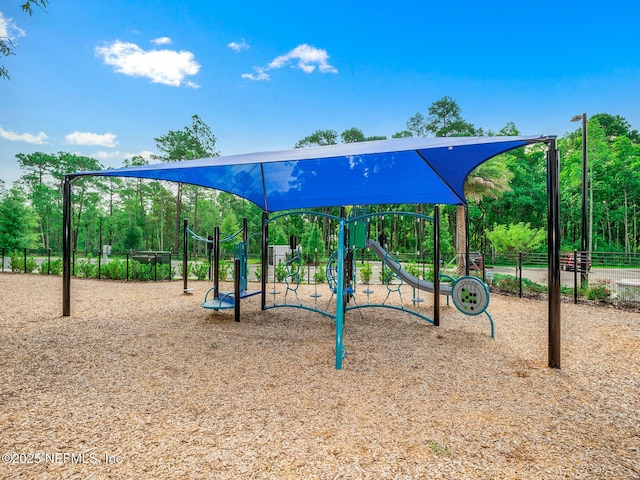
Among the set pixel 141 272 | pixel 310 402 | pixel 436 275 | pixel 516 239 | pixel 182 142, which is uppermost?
pixel 182 142

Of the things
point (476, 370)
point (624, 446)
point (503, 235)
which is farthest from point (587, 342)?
point (503, 235)

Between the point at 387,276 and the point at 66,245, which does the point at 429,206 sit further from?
the point at 66,245

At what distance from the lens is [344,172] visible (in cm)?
616

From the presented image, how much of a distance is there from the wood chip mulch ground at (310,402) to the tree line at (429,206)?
65.2ft

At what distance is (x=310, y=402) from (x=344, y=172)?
4.19 meters

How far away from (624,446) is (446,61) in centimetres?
2135

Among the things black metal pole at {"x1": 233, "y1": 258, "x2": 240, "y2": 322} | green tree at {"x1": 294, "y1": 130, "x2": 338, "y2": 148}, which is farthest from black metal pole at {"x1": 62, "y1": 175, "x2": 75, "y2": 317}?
green tree at {"x1": 294, "y1": 130, "x2": 338, "y2": 148}

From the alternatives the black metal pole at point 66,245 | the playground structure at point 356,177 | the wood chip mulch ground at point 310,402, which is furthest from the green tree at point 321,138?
the wood chip mulch ground at point 310,402

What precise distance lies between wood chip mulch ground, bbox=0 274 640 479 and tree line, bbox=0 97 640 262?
1989 centimetres

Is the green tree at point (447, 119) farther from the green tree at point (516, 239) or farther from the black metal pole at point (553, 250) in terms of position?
the black metal pole at point (553, 250)

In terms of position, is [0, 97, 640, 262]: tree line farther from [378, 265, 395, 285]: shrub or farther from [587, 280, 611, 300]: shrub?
[587, 280, 611, 300]: shrub

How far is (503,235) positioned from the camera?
78.9ft

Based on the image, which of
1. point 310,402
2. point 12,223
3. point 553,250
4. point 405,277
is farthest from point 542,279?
point 12,223

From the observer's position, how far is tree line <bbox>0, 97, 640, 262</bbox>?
2884 cm
